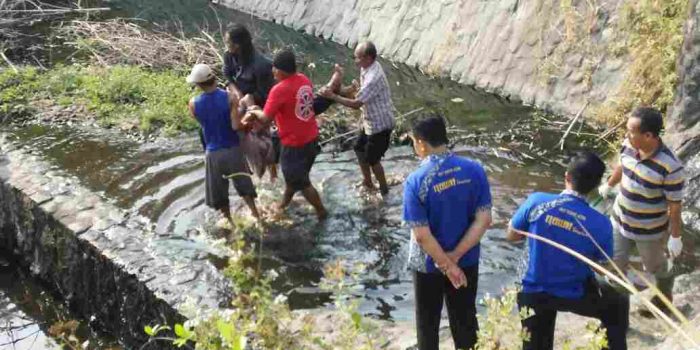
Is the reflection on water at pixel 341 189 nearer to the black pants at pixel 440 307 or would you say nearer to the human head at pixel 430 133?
the black pants at pixel 440 307

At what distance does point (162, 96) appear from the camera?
10953mm

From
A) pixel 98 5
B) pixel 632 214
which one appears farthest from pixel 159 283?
pixel 98 5

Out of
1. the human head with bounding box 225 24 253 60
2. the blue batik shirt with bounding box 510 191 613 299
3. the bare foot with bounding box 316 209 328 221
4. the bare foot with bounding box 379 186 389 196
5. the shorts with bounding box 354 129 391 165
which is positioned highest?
the human head with bounding box 225 24 253 60

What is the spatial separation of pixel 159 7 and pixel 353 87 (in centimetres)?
1228

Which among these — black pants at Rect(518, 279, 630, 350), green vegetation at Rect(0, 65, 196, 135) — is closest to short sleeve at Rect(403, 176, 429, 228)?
black pants at Rect(518, 279, 630, 350)

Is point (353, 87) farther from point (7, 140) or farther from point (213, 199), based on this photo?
point (7, 140)

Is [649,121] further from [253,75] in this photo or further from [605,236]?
[253,75]

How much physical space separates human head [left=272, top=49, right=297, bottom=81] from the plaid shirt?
84cm

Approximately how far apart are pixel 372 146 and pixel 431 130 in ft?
10.9

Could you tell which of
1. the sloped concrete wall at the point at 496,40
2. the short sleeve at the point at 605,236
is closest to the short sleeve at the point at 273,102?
the short sleeve at the point at 605,236

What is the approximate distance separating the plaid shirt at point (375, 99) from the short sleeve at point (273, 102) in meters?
0.88

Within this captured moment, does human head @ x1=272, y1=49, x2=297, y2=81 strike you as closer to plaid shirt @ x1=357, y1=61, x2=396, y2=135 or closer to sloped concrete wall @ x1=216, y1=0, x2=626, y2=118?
plaid shirt @ x1=357, y1=61, x2=396, y2=135

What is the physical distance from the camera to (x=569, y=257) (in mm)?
4289

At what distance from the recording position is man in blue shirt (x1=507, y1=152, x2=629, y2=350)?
4.21m
